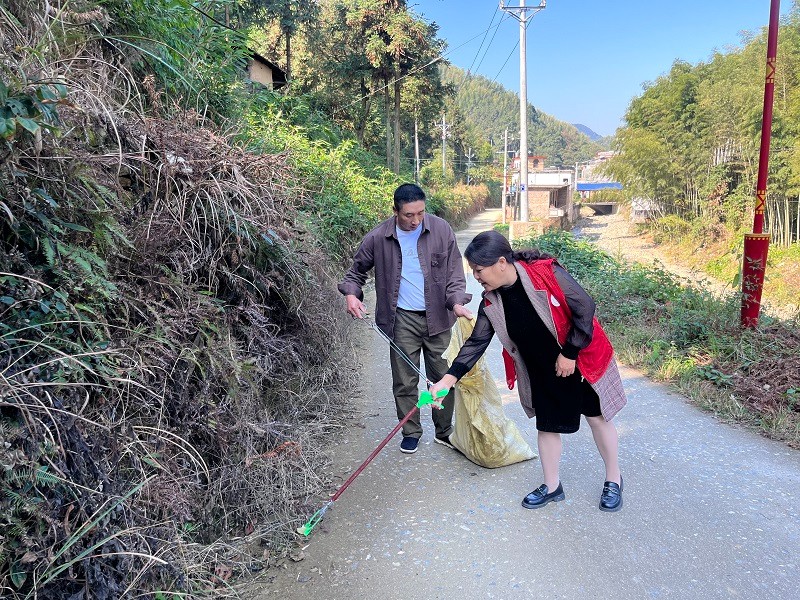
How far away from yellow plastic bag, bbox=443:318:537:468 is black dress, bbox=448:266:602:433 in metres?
0.49

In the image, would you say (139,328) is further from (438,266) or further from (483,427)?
(483,427)

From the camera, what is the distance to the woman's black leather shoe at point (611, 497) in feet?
9.93

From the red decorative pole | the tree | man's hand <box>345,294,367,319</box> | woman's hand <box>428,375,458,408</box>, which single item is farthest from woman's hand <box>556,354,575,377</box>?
the tree

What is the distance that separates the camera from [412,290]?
3703 mm

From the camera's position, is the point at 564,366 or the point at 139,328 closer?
the point at 139,328

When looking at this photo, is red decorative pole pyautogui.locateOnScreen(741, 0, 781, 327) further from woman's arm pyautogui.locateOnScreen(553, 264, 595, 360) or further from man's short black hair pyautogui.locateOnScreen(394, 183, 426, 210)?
man's short black hair pyautogui.locateOnScreen(394, 183, 426, 210)

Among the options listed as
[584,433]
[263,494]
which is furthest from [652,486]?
[263,494]

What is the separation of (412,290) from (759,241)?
3.90m

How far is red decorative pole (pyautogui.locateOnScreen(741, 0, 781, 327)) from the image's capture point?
214 inches

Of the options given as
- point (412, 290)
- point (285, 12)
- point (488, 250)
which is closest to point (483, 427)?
point (412, 290)

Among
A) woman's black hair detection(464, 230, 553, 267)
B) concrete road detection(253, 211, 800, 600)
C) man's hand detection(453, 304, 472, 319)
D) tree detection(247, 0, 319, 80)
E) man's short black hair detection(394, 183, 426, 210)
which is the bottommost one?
concrete road detection(253, 211, 800, 600)

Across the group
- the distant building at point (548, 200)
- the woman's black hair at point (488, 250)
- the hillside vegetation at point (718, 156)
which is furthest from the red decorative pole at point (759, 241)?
the distant building at point (548, 200)

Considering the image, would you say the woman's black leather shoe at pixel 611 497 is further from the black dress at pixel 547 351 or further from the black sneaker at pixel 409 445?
the black sneaker at pixel 409 445

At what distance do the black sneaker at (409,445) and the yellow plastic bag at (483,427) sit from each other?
1.00 ft
